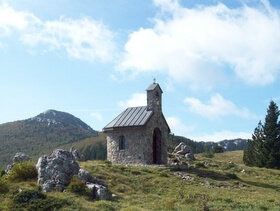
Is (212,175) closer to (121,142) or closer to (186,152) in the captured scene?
(121,142)

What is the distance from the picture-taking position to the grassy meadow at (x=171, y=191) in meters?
21.1

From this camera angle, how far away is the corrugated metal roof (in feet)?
129

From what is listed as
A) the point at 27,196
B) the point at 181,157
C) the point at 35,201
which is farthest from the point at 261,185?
the point at 27,196

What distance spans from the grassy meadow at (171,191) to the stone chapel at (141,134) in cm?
398

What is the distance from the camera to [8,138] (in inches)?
6437

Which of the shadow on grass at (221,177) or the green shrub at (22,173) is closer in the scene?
the green shrub at (22,173)

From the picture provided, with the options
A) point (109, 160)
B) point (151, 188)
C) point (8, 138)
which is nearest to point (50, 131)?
point (8, 138)

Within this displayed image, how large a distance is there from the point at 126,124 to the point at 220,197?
16.8m

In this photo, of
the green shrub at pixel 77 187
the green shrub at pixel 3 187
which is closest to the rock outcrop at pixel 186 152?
the green shrub at pixel 77 187

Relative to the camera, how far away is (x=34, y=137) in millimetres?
167375

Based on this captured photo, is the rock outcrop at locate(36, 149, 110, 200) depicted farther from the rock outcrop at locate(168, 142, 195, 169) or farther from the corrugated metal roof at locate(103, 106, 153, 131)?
the rock outcrop at locate(168, 142, 195, 169)

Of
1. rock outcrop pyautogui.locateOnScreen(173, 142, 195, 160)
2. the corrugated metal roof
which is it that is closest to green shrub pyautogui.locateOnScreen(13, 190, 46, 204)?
the corrugated metal roof

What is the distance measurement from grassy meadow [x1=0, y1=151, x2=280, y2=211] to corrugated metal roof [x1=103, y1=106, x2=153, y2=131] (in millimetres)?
6025

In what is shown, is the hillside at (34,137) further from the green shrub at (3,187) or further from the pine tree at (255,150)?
the green shrub at (3,187)
